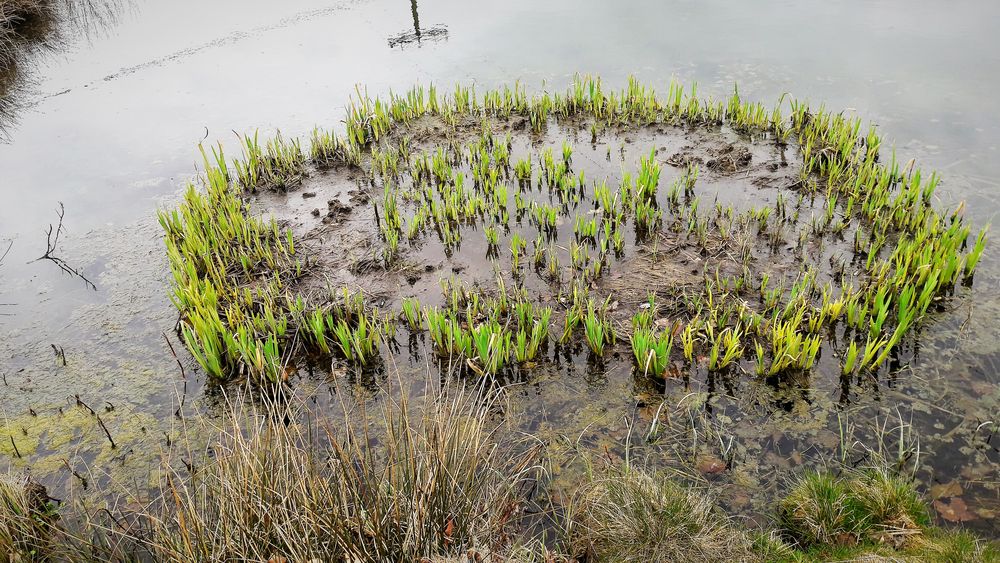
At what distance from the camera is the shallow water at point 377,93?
142 inches

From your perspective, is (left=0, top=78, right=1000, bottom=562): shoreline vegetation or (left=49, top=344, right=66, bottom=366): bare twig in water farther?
(left=49, top=344, right=66, bottom=366): bare twig in water

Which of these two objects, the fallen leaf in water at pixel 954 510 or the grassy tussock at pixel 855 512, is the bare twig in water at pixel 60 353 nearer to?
the grassy tussock at pixel 855 512

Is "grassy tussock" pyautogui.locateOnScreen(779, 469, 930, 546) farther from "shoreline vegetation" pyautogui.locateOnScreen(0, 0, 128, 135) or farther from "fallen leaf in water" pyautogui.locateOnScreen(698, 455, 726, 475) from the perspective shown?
"shoreline vegetation" pyautogui.locateOnScreen(0, 0, 128, 135)

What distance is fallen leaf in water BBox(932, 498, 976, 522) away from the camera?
2.84 metres

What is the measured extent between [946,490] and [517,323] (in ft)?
9.02

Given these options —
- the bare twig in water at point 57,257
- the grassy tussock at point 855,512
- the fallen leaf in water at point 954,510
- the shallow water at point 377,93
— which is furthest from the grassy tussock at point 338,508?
the bare twig in water at point 57,257

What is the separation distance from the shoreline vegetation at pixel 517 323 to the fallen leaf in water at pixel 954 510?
144 mm

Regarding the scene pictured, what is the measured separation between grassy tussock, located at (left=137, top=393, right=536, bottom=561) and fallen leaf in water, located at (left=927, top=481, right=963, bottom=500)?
2270 millimetres

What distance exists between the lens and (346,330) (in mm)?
4168

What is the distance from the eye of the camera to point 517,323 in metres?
4.39

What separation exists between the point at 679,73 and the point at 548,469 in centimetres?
716

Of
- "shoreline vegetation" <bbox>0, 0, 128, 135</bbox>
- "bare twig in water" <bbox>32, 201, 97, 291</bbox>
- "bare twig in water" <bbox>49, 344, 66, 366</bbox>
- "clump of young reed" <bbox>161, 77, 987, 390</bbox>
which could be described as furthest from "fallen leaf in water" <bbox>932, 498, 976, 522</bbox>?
"shoreline vegetation" <bbox>0, 0, 128, 135</bbox>

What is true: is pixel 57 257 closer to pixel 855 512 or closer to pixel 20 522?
pixel 20 522

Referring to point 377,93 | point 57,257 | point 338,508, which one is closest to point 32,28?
point 377,93
